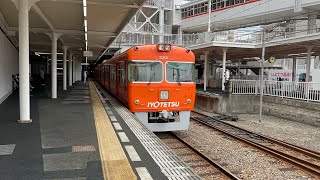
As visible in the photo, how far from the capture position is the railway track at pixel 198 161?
698cm

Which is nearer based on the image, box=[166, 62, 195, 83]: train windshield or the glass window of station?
box=[166, 62, 195, 83]: train windshield

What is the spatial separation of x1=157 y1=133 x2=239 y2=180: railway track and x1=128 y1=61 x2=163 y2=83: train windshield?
210cm

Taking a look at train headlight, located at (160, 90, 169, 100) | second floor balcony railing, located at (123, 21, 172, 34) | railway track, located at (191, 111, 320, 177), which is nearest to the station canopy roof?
train headlight, located at (160, 90, 169, 100)

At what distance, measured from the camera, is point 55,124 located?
26.8ft

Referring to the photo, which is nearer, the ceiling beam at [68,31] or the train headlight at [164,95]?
the train headlight at [164,95]

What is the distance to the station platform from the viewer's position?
4383mm

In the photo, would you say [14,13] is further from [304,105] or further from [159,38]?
[159,38]

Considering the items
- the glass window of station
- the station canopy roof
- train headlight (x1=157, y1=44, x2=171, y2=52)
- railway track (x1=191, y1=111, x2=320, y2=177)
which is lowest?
railway track (x1=191, y1=111, x2=320, y2=177)

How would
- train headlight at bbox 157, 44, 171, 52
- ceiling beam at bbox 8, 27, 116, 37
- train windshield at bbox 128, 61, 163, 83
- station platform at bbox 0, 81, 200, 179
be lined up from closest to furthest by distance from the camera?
station platform at bbox 0, 81, 200, 179
train windshield at bbox 128, 61, 163, 83
train headlight at bbox 157, 44, 171, 52
ceiling beam at bbox 8, 27, 116, 37

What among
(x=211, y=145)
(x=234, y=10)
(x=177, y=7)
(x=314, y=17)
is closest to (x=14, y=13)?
(x=211, y=145)

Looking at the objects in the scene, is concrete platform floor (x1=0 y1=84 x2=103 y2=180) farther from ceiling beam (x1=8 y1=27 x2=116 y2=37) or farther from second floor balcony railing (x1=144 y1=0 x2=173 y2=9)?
second floor balcony railing (x1=144 y1=0 x2=173 y2=9)

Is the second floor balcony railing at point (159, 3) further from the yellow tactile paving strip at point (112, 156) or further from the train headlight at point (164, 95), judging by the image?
the yellow tactile paving strip at point (112, 156)

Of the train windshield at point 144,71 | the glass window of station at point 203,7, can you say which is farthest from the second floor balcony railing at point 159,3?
the train windshield at point 144,71

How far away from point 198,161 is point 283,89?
12339 mm
